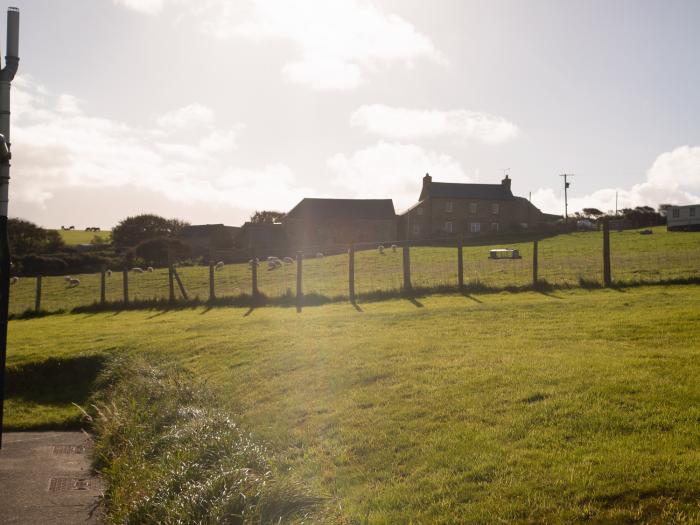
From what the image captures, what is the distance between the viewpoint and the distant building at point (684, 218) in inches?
2716

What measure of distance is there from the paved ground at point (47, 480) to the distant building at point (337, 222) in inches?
2731

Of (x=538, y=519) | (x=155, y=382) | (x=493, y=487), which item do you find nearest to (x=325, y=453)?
(x=493, y=487)

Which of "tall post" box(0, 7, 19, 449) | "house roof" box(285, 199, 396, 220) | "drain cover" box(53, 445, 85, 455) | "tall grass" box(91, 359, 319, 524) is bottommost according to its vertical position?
"drain cover" box(53, 445, 85, 455)

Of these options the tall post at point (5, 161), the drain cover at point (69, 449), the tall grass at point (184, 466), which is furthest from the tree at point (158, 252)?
the tall post at point (5, 161)

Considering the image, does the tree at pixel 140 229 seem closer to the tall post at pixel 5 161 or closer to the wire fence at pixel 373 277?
the wire fence at pixel 373 277

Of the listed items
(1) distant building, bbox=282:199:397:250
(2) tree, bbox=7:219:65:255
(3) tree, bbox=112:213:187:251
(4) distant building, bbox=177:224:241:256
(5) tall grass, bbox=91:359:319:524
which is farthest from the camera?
(3) tree, bbox=112:213:187:251

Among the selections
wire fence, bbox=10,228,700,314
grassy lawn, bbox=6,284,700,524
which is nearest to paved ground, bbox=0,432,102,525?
grassy lawn, bbox=6,284,700,524

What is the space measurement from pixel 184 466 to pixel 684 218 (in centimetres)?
7671

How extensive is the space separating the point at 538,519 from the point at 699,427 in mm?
2648

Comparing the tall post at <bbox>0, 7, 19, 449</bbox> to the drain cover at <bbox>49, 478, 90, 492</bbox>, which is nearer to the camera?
the tall post at <bbox>0, 7, 19, 449</bbox>

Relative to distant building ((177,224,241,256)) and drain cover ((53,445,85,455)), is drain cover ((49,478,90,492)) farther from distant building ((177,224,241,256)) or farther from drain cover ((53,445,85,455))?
distant building ((177,224,241,256))

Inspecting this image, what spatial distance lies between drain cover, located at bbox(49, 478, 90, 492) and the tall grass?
298 mm

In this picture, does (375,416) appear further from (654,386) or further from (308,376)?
(654,386)

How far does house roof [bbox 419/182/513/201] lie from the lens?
280 ft
